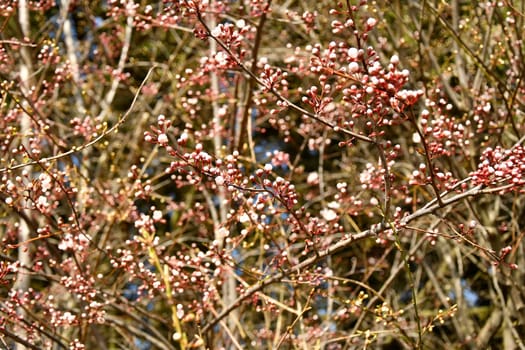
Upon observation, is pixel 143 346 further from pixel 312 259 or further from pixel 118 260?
pixel 312 259

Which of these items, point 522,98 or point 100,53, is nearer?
point 522,98

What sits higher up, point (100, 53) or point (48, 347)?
point (100, 53)

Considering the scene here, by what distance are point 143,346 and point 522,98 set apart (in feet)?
17.4

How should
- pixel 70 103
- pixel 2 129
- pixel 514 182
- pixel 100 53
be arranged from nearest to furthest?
pixel 514 182, pixel 2 129, pixel 100 53, pixel 70 103

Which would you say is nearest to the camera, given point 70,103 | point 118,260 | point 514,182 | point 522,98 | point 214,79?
point 514,182

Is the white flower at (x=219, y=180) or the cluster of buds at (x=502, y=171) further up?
the white flower at (x=219, y=180)

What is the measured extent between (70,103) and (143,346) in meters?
3.73

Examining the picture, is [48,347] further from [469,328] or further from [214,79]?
[469,328]

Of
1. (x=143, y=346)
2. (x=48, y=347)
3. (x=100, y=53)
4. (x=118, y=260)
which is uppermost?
(x=100, y=53)

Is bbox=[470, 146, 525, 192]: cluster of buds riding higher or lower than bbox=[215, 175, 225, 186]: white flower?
lower

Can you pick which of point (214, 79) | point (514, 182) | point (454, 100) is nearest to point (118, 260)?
point (514, 182)

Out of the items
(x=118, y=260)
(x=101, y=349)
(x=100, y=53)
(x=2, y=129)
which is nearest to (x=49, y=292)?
(x=101, y=349)

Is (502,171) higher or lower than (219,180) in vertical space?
lower

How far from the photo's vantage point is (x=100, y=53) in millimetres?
7461
